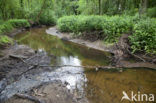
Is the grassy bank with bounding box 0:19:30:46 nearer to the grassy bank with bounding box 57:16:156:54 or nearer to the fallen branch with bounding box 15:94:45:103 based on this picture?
the grassy bank with bounding box 57:16:156:54

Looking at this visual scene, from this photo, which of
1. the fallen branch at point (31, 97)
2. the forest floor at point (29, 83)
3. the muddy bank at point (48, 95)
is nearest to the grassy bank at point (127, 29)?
the forest floor at point (29, 83)

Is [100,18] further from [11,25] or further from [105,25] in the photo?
[11,25]

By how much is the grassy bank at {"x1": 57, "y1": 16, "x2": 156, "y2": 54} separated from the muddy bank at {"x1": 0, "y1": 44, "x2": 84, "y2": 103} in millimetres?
4860

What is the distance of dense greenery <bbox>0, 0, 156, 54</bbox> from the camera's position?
6.62 m

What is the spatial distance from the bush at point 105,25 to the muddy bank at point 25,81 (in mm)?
4981

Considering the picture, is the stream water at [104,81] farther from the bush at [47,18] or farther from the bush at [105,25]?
the bush at [47,18]

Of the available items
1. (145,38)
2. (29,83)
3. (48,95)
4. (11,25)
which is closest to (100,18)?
(145,38)

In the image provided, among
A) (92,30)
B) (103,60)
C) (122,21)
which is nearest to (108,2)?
(92,30)

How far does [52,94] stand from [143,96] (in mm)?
3196

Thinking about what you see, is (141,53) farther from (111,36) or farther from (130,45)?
(111,36)

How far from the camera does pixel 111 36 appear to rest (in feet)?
27.2

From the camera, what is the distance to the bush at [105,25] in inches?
301

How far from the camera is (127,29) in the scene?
7500 mm

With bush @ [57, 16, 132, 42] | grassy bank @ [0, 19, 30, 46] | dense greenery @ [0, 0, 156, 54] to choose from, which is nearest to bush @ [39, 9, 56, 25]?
dense greenery @ [0, 0, 156, 54]
